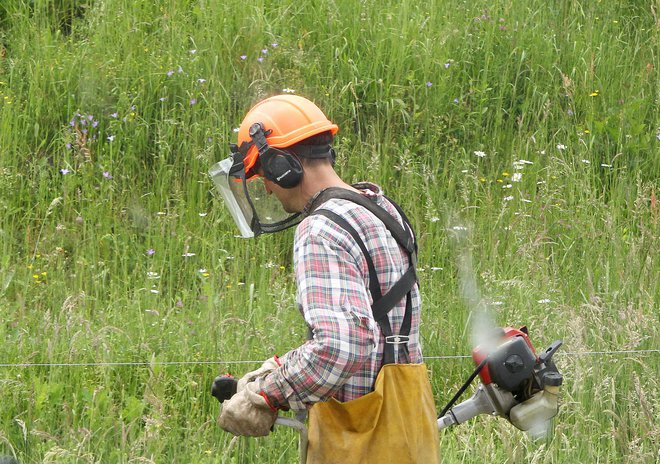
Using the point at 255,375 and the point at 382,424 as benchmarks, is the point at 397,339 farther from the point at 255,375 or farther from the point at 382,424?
the point at 255,375

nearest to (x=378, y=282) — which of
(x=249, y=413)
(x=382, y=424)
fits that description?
(x=382, y=424)

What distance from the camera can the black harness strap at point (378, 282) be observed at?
109 inches

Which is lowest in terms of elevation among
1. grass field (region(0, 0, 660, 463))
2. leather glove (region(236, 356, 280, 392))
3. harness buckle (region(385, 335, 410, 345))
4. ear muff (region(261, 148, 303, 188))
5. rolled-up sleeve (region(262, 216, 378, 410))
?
grass field (region(0, 0, 660, 463))

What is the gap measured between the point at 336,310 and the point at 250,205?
59cm

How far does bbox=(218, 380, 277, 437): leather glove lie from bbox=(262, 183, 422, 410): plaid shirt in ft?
0.10

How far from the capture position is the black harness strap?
2.76 metres

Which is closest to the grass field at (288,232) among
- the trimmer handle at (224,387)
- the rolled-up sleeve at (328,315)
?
the trimmer handle at (224,387)

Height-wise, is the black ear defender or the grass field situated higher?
the black ear defender

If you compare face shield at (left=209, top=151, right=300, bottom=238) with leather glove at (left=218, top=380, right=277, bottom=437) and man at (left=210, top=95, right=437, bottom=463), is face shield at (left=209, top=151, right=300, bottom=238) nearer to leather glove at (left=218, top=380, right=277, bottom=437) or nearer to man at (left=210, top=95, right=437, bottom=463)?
man at (left=210, top=95, right=437, bottom=463)

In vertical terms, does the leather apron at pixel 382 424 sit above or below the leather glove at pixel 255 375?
below

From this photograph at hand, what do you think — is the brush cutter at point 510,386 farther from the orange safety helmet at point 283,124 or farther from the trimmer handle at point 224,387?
the orange safety helmet at point 283,124

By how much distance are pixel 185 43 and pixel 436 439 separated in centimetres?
430

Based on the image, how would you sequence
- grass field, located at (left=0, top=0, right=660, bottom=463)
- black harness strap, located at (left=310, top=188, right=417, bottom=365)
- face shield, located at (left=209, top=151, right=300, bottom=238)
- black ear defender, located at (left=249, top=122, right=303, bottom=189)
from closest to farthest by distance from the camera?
black harness strap, located at (left=310, top=188, right=417, bottom=365), black ear defender, located at (left=249, top=122, right=303, bottom=189), face shield, located at (left=209, top=151, right=300, bottom=238), grass field, located at (left=0, top=0, right=660, bottom=463)

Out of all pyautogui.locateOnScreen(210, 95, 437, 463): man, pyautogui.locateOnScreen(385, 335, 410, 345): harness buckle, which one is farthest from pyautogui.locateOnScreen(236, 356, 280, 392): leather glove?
pyautogui.locateOnScreen(385, 335, 410, 345): harness buckle
